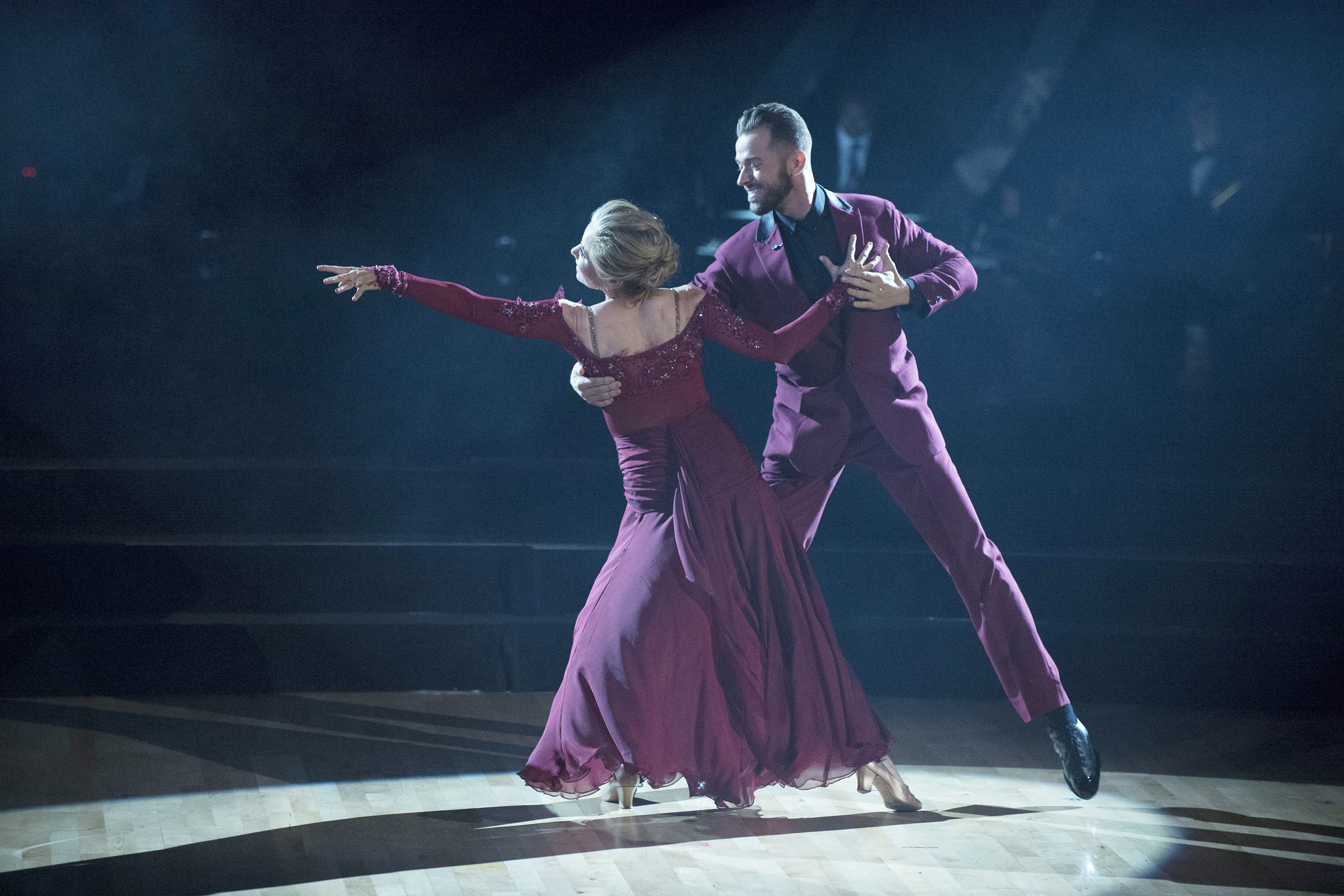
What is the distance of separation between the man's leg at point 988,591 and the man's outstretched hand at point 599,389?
0.69m

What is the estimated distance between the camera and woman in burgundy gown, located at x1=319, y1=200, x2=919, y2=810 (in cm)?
252

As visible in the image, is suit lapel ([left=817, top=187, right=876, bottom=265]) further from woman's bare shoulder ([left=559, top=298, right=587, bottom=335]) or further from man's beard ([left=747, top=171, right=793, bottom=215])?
woman's bare shoulder ([left=559, top=298, right=587, bottom=335])

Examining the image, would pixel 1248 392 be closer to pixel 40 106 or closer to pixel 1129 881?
pixel 1129 881

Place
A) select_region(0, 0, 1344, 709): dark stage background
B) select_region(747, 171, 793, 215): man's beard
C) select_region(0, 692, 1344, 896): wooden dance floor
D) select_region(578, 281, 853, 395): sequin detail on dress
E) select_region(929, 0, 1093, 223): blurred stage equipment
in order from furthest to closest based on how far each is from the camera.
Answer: select_region(929, 0, 1093, 223): blurred stage equipment → select_region(0, 0, 1344, 709): dark stage background → select_region(747, 171, 793, 215): man's beard → select_region(578, 281, 853, 395): sequin detail on dress → select_region(0, 692, 1344, 896): wooden dance floor

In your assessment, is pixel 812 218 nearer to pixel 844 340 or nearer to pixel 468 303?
pixel 844 340

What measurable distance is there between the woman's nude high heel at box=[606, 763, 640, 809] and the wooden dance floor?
28 mm

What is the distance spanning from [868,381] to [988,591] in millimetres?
521

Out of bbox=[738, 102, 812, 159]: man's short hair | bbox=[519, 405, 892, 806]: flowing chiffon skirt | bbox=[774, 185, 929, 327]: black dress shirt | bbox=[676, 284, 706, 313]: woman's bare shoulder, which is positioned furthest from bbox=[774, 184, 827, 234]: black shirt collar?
bbox=[519, 405, 892, 806]: flowing chiffon skirt

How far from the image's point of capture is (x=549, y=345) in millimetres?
4812

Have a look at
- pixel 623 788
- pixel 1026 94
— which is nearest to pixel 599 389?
pixel 623 788

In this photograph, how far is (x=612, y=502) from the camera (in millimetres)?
3893

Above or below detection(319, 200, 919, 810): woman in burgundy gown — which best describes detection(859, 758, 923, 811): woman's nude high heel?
below

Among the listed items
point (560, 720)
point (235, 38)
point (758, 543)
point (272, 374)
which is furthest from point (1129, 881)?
point (235, 38)

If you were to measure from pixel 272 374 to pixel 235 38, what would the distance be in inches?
58.8
